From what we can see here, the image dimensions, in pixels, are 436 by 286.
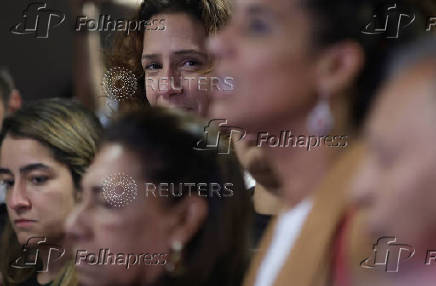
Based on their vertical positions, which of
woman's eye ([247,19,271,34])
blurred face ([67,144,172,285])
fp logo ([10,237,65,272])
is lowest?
fp logo ([10,237,65,272])

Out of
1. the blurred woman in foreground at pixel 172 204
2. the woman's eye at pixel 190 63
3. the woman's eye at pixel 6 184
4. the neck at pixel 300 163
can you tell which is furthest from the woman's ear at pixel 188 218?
the woman's eye at pixel 6 184

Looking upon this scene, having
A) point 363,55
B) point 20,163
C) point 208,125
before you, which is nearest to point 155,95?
point 208,125

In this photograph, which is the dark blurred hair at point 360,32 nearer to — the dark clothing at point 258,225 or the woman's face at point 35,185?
the dark clothing at point 258,225

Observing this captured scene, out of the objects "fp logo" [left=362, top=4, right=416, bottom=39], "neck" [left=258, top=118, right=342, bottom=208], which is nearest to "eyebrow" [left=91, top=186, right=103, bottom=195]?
"neck" [left=258, top=118, right=342, bottom=208]

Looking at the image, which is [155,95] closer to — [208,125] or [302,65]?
[208,125]

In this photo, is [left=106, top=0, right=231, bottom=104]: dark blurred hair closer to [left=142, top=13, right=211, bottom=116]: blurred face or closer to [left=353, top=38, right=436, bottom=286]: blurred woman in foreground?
[left=142, top=13, right=211, bottom=116]: blurred face

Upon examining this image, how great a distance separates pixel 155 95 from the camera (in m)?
0.92

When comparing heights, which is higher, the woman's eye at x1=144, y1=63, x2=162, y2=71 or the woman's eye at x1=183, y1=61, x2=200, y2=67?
the woman's eye at x1=183, y1=61, x2=200, y2=67

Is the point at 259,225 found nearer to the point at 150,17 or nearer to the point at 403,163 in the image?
the point at 403,163

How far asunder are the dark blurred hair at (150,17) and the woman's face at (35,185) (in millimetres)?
157

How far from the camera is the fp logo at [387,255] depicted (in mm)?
696

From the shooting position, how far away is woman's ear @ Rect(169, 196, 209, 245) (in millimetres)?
795

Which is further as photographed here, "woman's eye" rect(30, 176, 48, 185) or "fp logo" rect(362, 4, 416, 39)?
"woman's eye" rect(30, 176, 48, 185)

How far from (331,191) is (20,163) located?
48cm
